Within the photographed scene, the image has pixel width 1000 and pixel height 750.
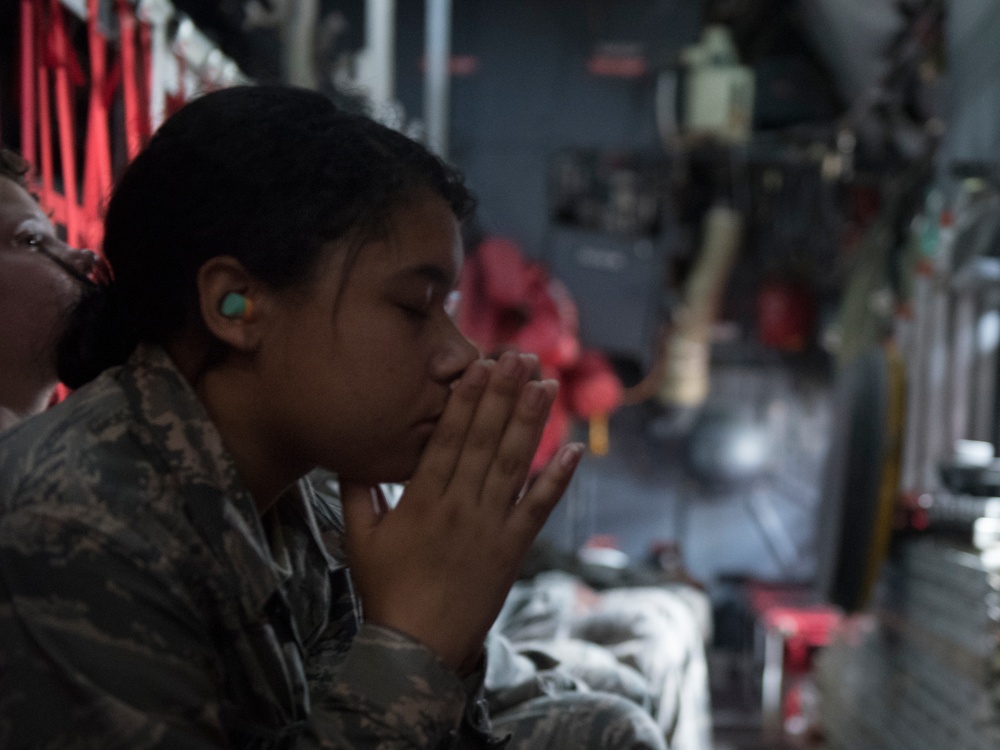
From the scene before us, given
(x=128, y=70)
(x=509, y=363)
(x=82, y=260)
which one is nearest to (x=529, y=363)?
(x=509, y=363)

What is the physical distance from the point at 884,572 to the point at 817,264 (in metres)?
2.95

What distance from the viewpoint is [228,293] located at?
948 mm

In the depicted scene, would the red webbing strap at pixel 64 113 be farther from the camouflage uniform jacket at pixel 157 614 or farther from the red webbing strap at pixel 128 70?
the camouflage uniform jacket at pixel 157 614

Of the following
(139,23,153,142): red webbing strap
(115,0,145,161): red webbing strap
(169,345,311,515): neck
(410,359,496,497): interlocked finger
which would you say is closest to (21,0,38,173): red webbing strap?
(115,0,145,161): red webbing strap

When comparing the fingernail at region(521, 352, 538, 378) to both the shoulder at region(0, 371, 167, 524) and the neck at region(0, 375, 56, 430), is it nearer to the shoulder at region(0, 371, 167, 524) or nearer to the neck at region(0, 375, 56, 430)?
the shoulder at region(0, 371, 167, 524)

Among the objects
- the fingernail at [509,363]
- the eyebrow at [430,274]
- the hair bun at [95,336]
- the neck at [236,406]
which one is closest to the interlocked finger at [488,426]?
the fingernail at [509,363]

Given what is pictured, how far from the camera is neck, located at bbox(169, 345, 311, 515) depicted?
0.99 metres

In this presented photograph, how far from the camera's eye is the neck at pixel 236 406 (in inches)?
39.1

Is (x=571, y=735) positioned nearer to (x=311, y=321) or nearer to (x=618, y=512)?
(x=311, y=321)

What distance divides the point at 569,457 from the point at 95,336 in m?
0.56

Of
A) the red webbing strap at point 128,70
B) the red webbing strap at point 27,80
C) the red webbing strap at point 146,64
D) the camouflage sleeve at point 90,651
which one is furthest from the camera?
the red webbing strap at point 146,64

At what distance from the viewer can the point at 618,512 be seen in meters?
6.94

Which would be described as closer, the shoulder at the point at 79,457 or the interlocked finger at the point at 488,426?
the shoulder at the point at 79,457

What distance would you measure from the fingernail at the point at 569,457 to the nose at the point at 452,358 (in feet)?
0.45
